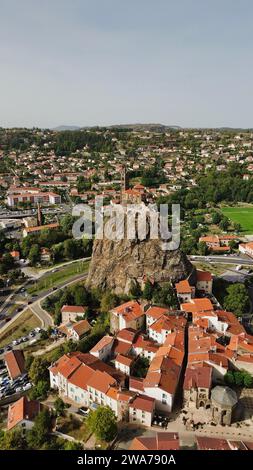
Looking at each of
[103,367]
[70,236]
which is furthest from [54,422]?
[70,236]

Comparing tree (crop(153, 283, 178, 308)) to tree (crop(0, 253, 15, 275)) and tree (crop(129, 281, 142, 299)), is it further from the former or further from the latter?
tree (crop(0, 253, 15, 275))

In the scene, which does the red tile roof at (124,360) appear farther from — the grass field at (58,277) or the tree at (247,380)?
the grass field at (58,277)

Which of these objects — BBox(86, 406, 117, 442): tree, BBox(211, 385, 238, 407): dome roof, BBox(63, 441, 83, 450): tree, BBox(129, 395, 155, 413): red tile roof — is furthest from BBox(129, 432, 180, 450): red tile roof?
BBox(211, 385, 238, 407): dome roof

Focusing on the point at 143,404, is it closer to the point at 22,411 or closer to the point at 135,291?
the point at 22,411

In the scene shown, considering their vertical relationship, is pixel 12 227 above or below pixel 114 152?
below

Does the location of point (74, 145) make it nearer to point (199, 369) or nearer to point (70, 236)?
point (70, 236)

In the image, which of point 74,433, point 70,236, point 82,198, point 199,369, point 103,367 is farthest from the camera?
point 82,198
